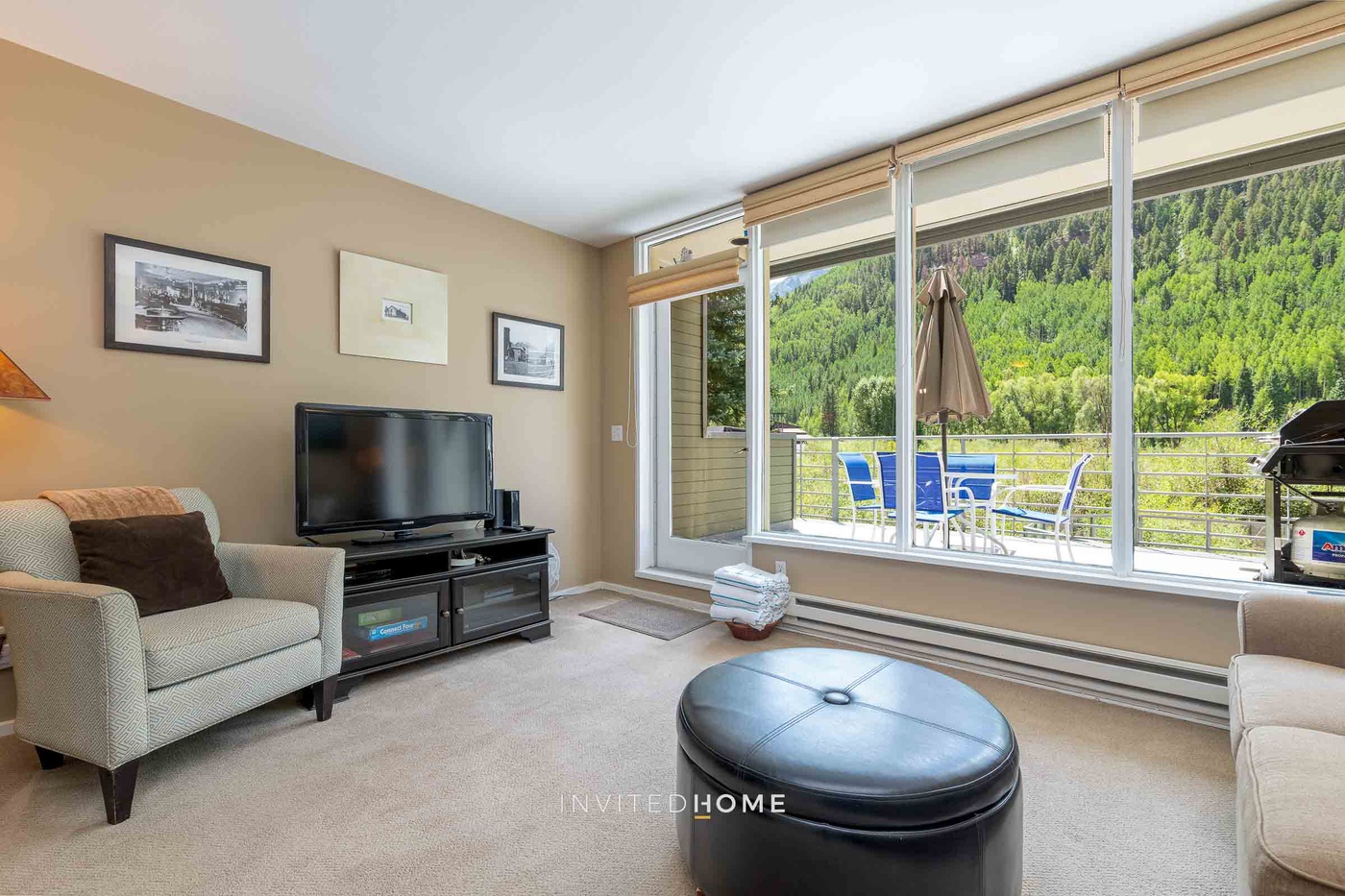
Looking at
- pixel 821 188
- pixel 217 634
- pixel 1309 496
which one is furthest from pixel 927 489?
pixel 217 634

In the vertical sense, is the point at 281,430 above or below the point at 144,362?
below

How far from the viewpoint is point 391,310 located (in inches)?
132

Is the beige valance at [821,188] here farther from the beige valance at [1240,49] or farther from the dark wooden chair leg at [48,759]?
the dark wooden chair leg at [48,759]

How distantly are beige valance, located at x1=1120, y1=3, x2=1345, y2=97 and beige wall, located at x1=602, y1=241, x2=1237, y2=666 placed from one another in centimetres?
199

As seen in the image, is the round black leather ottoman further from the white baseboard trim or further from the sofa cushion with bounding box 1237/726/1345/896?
the white baseboard trim

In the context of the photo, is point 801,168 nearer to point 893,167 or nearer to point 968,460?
point 893,167

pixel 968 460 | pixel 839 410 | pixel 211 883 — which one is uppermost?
pixel 839 410

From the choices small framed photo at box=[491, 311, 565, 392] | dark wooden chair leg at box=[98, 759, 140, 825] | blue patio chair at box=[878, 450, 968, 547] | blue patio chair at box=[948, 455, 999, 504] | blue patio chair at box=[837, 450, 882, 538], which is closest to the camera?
dark wooden chair leg at box=[98, 759, 140, 825]

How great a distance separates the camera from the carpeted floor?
59.4 inches

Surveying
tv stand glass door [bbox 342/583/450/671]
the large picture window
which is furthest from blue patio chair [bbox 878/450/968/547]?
tv stand glass door [bbox 342/583/450/671]

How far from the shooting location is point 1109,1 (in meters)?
2.10

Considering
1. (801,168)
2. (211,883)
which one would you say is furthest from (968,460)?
(211,883)

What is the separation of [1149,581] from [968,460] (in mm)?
1272

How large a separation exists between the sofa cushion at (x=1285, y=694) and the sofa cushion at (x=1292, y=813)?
81mm
